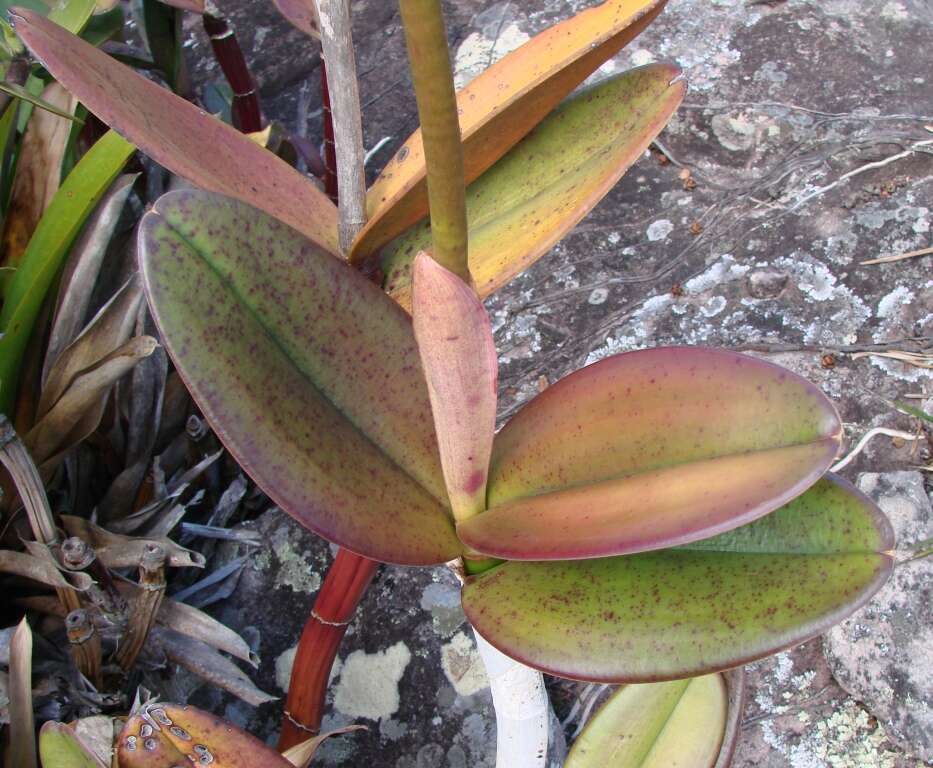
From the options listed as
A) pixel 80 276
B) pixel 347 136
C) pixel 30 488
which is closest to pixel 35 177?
pixel 80 276

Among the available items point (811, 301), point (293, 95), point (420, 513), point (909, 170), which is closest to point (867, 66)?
point (909, 170)

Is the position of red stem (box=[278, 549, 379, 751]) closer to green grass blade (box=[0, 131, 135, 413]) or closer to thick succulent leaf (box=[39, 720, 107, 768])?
thick succulent leaf (box=[39, 720, 107, 768])

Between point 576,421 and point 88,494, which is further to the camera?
point 88,494

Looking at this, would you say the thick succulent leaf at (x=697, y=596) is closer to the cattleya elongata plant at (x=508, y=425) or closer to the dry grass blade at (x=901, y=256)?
the cattleya elongata plant at (x=508, y=425)

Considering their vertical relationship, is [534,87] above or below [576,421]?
above

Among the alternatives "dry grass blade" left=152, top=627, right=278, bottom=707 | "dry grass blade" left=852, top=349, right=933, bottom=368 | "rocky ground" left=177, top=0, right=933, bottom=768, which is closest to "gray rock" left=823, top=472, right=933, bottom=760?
"rocky ground" left=177, top=0, right=933, bottom=768

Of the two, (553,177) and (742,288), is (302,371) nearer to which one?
(553,177)

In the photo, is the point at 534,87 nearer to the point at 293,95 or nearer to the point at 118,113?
the point at 118,113

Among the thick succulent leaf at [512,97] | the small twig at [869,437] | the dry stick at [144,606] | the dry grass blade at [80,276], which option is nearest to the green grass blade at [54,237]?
the dry grass blade at [80,276]
